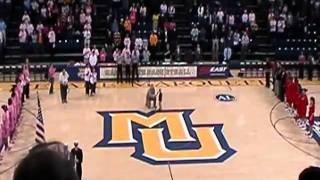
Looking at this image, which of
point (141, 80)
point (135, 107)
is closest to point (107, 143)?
point (135, 107)

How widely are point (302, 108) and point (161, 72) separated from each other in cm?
867

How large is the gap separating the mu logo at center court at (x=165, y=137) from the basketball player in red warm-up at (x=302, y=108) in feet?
8.58

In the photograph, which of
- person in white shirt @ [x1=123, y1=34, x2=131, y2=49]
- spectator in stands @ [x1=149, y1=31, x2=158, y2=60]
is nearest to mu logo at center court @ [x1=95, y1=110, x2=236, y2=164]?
person in white shirt @ [x1=123, y1=34, x2=131, y2=49]

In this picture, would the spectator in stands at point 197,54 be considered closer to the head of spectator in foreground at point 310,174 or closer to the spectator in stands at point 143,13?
the spectator in stands at point 143,13

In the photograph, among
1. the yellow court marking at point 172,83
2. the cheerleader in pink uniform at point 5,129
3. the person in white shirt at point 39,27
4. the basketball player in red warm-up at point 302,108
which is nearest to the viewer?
the cheerleader in pink uniform at point 5,129

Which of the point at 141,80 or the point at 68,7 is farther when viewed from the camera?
the point at 68,7

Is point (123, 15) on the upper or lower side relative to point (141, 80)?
upper

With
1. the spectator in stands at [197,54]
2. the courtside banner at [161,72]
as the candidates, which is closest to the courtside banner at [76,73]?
the courtside banner at [161,72]

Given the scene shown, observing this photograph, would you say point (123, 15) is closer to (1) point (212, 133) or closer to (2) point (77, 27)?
(2) point (77, 27)

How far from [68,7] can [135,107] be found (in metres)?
9.95

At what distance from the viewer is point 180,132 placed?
799 inches

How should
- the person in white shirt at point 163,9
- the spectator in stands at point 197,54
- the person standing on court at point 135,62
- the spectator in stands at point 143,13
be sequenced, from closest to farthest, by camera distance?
the person standing on court at point 135,62 → the spectator in stands at point 197,54 → the spectator in stands at point 143,13 → the person in white shirt at point 163,9

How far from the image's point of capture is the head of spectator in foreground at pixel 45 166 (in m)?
1.55

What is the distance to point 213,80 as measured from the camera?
28.0 meters
